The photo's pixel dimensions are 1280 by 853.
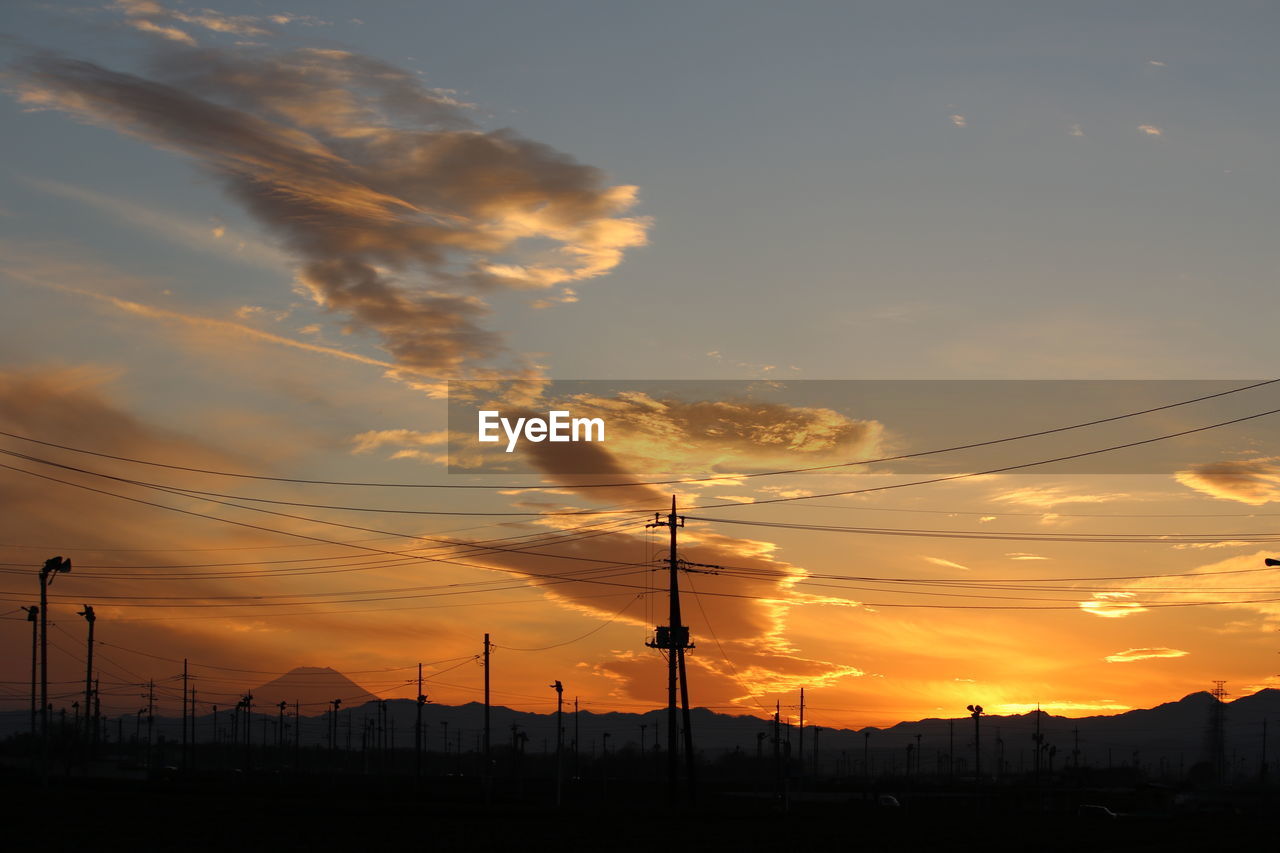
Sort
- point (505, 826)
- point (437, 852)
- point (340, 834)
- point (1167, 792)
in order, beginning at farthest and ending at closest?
point (1167, 792), point (505, 826), point (340, 834), point (437, 852)

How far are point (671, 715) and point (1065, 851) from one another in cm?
2154

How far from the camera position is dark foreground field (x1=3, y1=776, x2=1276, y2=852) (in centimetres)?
4977

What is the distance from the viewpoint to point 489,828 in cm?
6431

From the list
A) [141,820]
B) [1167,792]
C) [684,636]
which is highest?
[684,636]

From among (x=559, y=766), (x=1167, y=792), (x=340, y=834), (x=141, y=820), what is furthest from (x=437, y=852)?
(x=1167, y=792)

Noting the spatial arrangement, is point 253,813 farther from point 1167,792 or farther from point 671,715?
point 1167,792

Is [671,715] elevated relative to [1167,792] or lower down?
elevated

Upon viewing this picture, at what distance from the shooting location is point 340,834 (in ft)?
177

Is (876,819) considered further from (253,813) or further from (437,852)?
(437,852)

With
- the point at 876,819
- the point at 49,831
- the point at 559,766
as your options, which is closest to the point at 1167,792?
the point at 876,819

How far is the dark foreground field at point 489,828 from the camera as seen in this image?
49766mm

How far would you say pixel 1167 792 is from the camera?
170125 millimetres

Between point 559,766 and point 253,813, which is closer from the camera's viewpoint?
point 253,813

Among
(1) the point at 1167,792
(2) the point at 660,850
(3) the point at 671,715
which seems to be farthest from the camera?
(1) the point at 1167,792
